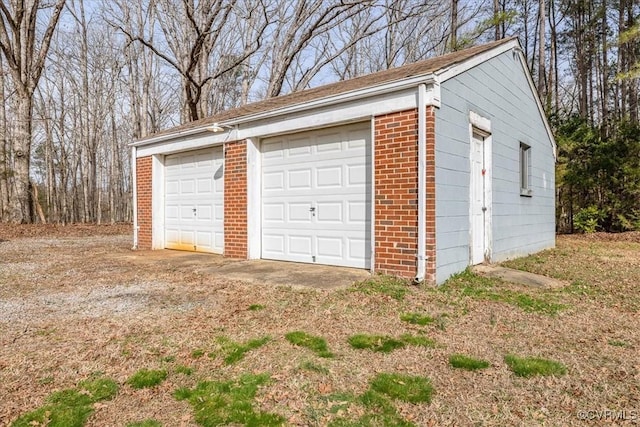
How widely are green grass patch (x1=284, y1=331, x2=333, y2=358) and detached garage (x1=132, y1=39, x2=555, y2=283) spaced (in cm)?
204

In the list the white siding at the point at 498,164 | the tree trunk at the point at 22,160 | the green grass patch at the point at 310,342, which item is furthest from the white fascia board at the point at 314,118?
the tree trunk at the point at 22,160

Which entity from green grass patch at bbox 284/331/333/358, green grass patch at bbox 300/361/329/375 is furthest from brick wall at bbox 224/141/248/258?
green grass patch at bbox 300/361/329/375

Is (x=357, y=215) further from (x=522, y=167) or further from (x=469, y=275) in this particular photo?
(x=522, y=167)

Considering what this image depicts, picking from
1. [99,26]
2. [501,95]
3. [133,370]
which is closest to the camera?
[133,370]

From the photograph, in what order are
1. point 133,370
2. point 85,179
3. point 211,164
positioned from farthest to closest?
point 85,179, point 211,164, point 133,370

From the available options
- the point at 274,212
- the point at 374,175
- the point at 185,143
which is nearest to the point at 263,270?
the point at 274,212

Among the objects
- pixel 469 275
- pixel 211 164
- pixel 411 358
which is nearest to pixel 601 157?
pixel 469 275

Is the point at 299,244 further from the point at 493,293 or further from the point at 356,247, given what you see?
the point at 493,293

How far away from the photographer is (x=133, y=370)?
8.96ft

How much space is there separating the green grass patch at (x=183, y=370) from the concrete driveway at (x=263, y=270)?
2242mm

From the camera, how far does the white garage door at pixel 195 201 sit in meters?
7.86

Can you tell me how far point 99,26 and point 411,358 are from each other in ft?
82.2

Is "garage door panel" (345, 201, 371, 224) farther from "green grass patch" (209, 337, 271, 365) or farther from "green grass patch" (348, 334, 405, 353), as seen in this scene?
"green grass patch" (209, 337, 271, 365)

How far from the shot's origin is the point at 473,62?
6.05 meters
